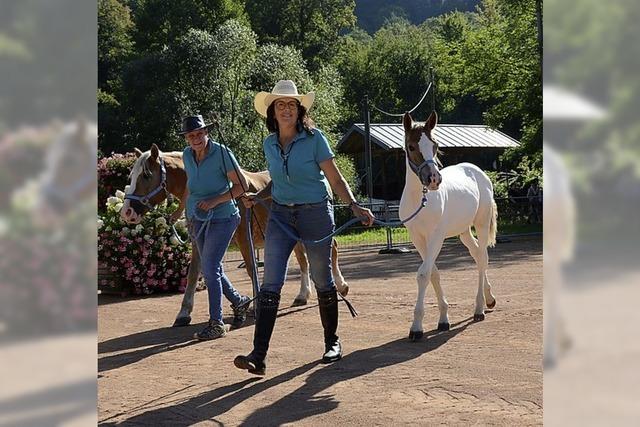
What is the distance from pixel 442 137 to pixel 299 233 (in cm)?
2896

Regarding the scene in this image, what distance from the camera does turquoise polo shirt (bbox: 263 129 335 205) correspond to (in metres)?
5.49

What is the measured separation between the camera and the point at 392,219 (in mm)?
23172

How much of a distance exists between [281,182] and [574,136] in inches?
160

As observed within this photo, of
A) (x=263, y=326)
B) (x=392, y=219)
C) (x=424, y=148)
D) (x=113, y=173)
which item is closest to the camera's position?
(x=263, y=326)

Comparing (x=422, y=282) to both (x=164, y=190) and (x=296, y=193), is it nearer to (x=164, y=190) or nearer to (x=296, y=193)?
(x=296, y=193)

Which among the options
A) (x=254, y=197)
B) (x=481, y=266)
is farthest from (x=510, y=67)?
(x=254, y=197)

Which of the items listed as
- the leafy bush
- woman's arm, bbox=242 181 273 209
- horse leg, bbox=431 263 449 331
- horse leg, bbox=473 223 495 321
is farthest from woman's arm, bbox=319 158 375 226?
the leafy bush

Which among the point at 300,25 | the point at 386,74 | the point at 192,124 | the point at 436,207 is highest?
the point at 300,25

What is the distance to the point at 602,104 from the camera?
5.18 feet

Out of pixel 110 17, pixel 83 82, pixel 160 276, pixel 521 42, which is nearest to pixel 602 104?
pixel 83 82

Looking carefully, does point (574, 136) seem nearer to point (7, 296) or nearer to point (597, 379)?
point (597, 379)

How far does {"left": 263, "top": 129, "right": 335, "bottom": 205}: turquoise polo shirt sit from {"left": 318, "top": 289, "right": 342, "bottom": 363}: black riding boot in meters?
0.73

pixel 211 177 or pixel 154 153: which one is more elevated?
pixel 154 153

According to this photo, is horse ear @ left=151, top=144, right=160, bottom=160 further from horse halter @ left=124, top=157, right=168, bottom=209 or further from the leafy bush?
the leafy bush
